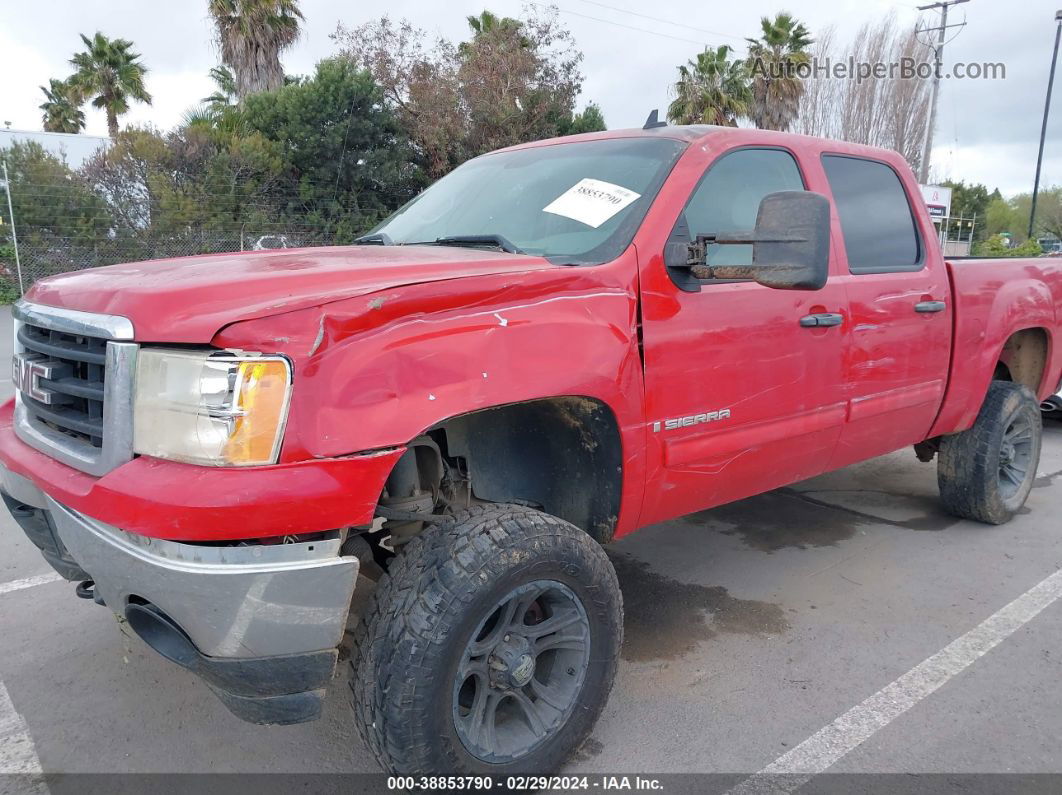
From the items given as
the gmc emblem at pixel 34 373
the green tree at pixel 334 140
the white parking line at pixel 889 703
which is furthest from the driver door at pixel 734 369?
the green tree at pixel 334 140

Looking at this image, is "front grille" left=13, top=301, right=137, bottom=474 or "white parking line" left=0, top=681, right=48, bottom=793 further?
"white parking line" left=0, top=681, right=48, bottom=793

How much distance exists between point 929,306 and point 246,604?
327 cm

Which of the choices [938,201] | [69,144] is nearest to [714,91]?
[938,201]

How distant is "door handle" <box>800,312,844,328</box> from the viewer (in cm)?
310

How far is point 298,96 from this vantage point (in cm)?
1956

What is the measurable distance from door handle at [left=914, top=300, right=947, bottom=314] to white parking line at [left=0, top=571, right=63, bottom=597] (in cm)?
428

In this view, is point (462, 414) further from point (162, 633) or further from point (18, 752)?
point (18, 752)

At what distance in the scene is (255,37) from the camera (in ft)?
72.7

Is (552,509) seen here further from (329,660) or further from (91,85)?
(91,85)

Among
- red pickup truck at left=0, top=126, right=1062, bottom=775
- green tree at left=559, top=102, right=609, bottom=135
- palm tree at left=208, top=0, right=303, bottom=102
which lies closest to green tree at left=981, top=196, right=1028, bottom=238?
green tree at left=559, top=102, right=609, bottom=135

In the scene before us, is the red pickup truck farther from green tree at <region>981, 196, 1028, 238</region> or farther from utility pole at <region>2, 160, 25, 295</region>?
green tree at <region>981, 196, 1028, 238</region>

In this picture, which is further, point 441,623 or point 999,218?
point 999,218

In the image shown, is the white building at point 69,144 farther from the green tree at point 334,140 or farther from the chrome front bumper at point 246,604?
the chrome front bumper at point 246,604

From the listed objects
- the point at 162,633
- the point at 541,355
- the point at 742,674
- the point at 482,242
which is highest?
the point at 482,242
